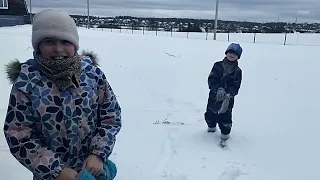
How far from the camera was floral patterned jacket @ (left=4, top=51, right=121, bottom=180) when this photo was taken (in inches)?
68.9

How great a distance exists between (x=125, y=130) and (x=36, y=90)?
3631 mm

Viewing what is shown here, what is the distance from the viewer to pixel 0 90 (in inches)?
260

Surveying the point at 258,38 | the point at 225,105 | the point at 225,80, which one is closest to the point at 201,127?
the point at 225,105

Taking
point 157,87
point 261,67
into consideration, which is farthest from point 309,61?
point 157,87

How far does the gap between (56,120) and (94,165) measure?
11.8 inches

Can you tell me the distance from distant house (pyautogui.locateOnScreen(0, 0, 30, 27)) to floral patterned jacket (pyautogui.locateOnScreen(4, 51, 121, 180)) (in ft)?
115

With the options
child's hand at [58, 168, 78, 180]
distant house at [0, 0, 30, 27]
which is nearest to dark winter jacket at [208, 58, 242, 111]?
child's hand at [58, 168, 78, 180]

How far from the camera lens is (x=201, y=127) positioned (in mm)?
5719

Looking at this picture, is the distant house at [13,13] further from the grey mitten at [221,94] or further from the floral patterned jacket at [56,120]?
the floral patterned jacket at [56,120]

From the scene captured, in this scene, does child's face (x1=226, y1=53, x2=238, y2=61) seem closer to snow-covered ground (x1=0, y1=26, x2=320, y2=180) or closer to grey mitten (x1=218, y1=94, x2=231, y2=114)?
grey mitten (x1=218, y1=94, x2=231, y2=114)

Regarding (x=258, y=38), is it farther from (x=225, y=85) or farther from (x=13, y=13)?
(x=225, y=85)

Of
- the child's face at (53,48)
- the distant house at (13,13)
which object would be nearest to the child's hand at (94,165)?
the child's face at (53,48)

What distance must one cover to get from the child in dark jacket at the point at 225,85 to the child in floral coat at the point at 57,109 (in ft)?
10.1

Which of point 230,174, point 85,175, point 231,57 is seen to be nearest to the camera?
point 85,175
